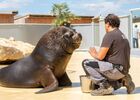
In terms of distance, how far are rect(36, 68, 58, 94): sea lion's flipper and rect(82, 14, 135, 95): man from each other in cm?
92

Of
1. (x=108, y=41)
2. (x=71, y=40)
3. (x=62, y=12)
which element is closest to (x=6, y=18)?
(x=62, y=12)

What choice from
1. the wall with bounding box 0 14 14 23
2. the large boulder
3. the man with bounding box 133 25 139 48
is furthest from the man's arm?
the wall with bounding box 0 14 14 23

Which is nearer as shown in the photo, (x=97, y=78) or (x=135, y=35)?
(x=97, y=78)

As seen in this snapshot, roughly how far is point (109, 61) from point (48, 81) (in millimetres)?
1484

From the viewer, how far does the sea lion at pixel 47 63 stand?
8414mm

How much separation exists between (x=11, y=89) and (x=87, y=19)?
110ft

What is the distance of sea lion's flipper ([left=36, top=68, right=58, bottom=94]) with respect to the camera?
25.9ft

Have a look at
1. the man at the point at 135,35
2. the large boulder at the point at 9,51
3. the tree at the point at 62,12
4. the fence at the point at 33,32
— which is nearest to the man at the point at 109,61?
the large boulder at the point at 9,51

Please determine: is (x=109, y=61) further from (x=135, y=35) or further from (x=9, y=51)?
(x=135, y=35)

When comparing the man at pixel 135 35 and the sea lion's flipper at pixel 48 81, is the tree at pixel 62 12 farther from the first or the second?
the sea lion's flipper at pixel 48 81

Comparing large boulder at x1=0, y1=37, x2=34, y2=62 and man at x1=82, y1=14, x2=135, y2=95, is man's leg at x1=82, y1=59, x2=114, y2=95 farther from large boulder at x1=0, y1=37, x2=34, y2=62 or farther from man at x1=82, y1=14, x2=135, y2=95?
large boulder at x1=0, y1=37, x2=34, y2=62

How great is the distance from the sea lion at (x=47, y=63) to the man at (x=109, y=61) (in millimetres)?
1187

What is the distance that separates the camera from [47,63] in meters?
8.45

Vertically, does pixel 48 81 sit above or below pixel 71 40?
below
